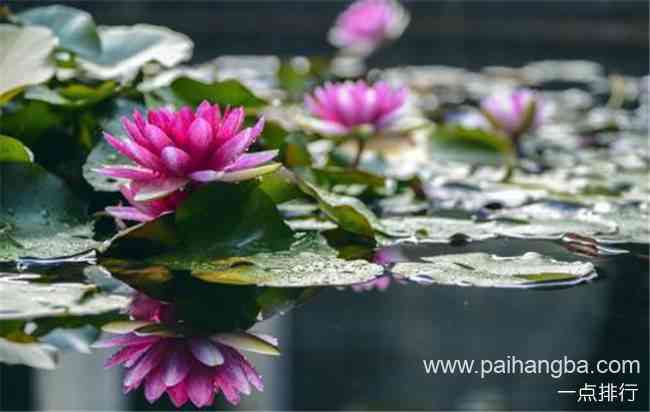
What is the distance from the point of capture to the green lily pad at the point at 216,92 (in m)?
1.38

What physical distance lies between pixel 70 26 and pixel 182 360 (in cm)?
79

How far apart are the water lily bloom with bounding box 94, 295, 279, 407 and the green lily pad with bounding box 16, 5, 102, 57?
1.99 feet

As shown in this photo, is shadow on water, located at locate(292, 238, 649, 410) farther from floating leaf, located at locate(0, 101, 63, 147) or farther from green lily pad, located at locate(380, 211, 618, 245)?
floating leaf, located at locate(0, 101, 63, 147)

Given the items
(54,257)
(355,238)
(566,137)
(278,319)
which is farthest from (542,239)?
(566,137)

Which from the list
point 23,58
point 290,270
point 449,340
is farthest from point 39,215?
point 449,340

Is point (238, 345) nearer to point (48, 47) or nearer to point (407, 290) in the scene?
point (407, 290)

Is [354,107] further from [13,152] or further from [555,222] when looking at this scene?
[13,152]

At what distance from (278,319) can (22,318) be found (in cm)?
25

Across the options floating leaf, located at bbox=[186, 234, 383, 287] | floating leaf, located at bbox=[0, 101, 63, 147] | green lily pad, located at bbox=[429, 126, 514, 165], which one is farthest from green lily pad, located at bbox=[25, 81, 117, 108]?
green lily pad, located at bbox=[429, 126, 514, 165]

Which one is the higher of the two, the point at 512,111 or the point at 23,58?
the point at 512,111

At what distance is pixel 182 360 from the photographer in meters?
0.82

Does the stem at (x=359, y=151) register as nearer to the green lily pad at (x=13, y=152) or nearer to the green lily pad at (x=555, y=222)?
the green lily pad at (x=555, y=222)

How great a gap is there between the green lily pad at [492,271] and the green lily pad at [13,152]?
46 centimetres

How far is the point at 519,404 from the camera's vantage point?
0.80 m
